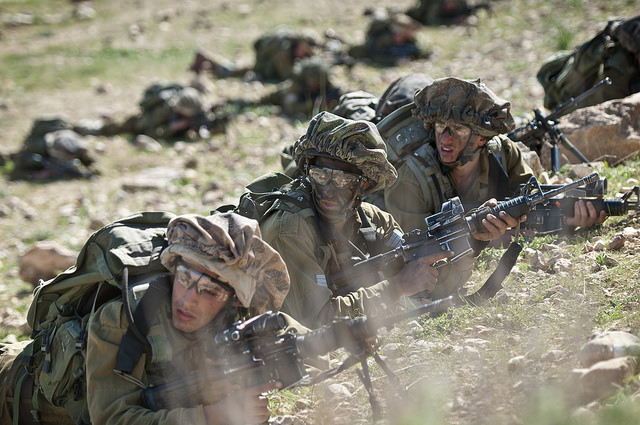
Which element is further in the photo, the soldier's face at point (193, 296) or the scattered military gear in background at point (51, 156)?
the scattered military gear in background at point (51, 156)

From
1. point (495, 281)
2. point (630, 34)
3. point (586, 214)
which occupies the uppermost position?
point (630, 34)

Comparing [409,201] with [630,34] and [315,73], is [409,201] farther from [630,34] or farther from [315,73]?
[315,73]

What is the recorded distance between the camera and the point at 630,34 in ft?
24.7

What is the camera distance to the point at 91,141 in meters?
12.1

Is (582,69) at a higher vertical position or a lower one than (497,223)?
higher

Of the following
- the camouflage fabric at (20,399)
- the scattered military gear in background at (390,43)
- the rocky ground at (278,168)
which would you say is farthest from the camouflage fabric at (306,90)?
the camouflage fabric at (20,399)

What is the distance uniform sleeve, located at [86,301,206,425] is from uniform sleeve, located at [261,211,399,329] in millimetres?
1154

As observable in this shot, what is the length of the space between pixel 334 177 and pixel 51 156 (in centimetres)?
847

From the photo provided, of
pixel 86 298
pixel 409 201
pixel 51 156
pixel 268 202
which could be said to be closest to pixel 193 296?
pixel 86 298

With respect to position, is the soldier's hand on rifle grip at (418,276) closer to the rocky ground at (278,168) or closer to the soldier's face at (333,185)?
the rocky ground at (278,168)

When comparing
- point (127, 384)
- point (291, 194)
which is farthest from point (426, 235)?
point (127, 384)

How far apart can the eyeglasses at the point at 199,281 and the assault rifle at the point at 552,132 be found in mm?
4373

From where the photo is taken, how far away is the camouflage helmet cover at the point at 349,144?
4078 millimetres

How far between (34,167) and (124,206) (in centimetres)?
297
